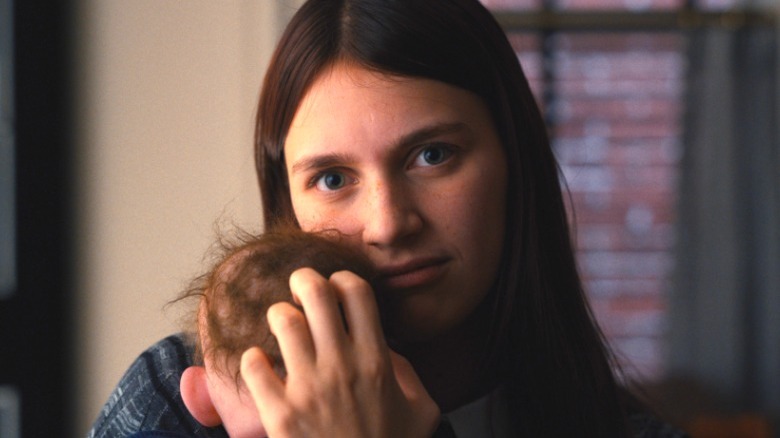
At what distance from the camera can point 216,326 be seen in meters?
0.84

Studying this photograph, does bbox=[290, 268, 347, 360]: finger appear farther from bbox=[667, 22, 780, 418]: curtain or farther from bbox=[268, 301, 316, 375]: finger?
bbox=[667, 22, 780, 418]: curtain

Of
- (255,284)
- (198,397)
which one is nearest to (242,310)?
A: (255,284)

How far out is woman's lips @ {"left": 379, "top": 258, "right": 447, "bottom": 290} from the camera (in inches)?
36.1

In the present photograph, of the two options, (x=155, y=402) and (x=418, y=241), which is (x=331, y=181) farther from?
(x=155, y=402)

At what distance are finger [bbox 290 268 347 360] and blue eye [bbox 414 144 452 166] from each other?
0.23 meters

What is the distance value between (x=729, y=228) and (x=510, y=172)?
9.59 feet

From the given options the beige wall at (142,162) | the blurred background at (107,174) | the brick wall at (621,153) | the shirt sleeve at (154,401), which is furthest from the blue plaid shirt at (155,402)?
the brick wall at (621,153)

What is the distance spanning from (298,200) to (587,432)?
0.48m

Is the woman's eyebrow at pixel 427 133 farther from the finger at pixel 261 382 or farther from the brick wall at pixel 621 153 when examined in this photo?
the brick wall at pixel 621 153

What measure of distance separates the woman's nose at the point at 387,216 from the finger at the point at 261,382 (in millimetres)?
201

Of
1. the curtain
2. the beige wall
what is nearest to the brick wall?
the curtain

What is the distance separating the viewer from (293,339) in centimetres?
75

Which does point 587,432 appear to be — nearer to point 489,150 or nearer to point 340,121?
point 489,150

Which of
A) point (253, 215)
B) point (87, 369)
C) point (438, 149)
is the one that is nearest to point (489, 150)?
point (438, 149)
